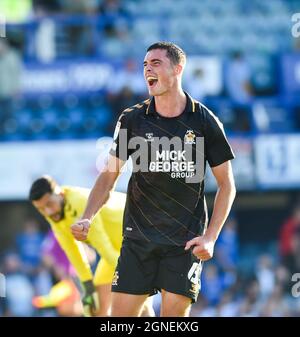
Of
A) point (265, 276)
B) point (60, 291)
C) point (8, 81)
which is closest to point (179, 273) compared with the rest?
point (60, 291)

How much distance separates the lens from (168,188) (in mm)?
8008

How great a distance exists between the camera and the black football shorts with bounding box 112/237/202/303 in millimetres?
7941

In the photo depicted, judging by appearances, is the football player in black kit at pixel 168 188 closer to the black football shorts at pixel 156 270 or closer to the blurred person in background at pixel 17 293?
the black football shorts at pixel 156 270

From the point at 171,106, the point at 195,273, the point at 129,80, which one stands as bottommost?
the point at 195,273

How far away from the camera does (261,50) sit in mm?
20000

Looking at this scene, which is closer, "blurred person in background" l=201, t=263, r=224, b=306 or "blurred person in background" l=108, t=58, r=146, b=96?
"blurred person in background" l=201, t=263, r=224, b=306

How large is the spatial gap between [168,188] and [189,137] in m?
0.42

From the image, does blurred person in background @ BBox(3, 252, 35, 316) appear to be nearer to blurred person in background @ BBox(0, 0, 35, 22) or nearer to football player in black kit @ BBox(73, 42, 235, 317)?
blurred person in background @ BBox(0, 0, 35, 22)

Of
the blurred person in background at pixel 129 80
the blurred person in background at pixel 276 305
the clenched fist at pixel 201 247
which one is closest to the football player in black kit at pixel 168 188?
the clenched fist at pixel 201 247

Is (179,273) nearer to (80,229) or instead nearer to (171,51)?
(80,229)

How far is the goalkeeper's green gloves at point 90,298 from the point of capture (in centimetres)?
1005

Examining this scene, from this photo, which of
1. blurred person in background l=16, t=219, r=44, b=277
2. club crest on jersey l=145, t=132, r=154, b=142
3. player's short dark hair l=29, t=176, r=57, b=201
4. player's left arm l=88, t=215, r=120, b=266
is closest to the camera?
club crest on jersey l=145, t=132, r=154, b=142

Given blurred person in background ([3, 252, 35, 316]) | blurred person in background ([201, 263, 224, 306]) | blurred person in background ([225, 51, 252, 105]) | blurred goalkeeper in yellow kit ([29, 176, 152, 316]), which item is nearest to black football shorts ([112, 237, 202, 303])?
blurred goalkeeper in yellow kit ([29, 176, 152, 316])

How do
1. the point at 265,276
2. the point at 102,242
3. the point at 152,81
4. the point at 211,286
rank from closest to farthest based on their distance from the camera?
the point at 152,81, the point at 102,242, the point at 211,286, the point at 265,276
